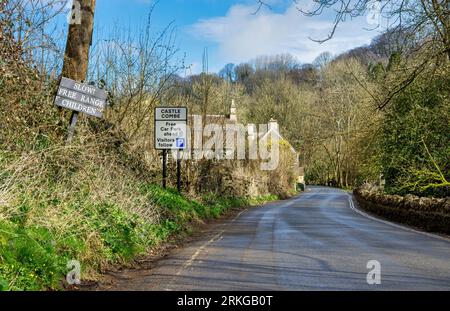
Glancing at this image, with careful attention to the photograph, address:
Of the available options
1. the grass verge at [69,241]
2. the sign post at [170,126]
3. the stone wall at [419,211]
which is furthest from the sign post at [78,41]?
the stone wall at [419,211]

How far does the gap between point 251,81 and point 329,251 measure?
73.1 m

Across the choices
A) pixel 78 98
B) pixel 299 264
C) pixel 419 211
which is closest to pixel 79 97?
pixel 78 98

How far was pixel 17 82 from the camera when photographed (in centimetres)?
996

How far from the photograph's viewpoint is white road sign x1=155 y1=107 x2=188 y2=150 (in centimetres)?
1870

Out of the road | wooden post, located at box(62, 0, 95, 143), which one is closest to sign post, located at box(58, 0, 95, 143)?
wooden post, located at box(62, 0, 95, 143)

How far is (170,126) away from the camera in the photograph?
1878 cm

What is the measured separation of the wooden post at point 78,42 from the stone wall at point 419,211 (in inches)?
444

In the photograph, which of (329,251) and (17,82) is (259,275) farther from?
(17,82)

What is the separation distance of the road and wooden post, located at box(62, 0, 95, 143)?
5299 millimetres

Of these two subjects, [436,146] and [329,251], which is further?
[436,146]

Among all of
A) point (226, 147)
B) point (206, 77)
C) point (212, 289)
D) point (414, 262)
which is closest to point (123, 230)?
point (212, 289)

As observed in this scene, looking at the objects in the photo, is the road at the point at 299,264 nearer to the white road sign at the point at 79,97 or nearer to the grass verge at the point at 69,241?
the grass verge at the point at 69,241

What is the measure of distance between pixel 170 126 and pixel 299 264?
36.3 feet

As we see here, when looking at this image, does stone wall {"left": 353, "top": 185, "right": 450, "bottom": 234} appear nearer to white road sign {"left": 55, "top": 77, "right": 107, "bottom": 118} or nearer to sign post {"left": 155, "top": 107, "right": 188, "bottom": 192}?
sign post {"left": 155, "top": 107, "right": 188, "bottom": 192}
